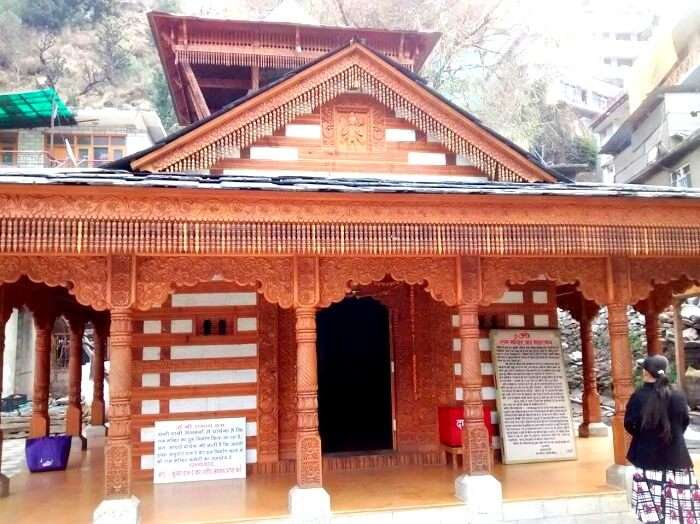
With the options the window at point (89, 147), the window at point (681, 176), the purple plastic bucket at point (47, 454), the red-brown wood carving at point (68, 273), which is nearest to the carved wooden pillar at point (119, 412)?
the red-brown wood carving at point (68, 273)

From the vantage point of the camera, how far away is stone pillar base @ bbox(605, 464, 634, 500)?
300 inches

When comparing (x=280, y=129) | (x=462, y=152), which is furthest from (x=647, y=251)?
(x=280, y=129)

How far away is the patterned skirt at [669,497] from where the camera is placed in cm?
552

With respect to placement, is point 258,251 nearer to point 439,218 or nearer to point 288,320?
Result: point 439,218

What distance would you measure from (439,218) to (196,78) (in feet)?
28.1

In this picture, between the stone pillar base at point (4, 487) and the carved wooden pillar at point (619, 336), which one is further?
the stone pillar base at point (4, 487)

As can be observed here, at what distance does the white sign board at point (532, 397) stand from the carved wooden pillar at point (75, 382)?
26.7 ft

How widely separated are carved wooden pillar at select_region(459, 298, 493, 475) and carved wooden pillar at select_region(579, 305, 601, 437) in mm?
5380

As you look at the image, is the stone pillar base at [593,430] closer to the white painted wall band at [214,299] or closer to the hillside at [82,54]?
the white painted wall band at [214,299]

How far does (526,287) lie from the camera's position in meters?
10.4

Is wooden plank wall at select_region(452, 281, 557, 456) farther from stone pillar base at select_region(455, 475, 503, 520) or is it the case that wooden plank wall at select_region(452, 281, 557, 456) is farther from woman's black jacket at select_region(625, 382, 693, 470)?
woman's black jacket at select_region(625, 382, 693, 470)

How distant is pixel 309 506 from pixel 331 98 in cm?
593

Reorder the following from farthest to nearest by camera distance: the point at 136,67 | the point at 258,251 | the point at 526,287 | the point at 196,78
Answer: the point at 136,67
the point at 196,78
the point at 526,287
the point at 258,251

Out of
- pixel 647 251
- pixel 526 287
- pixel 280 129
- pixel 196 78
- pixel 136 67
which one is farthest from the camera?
pixel 136 67
